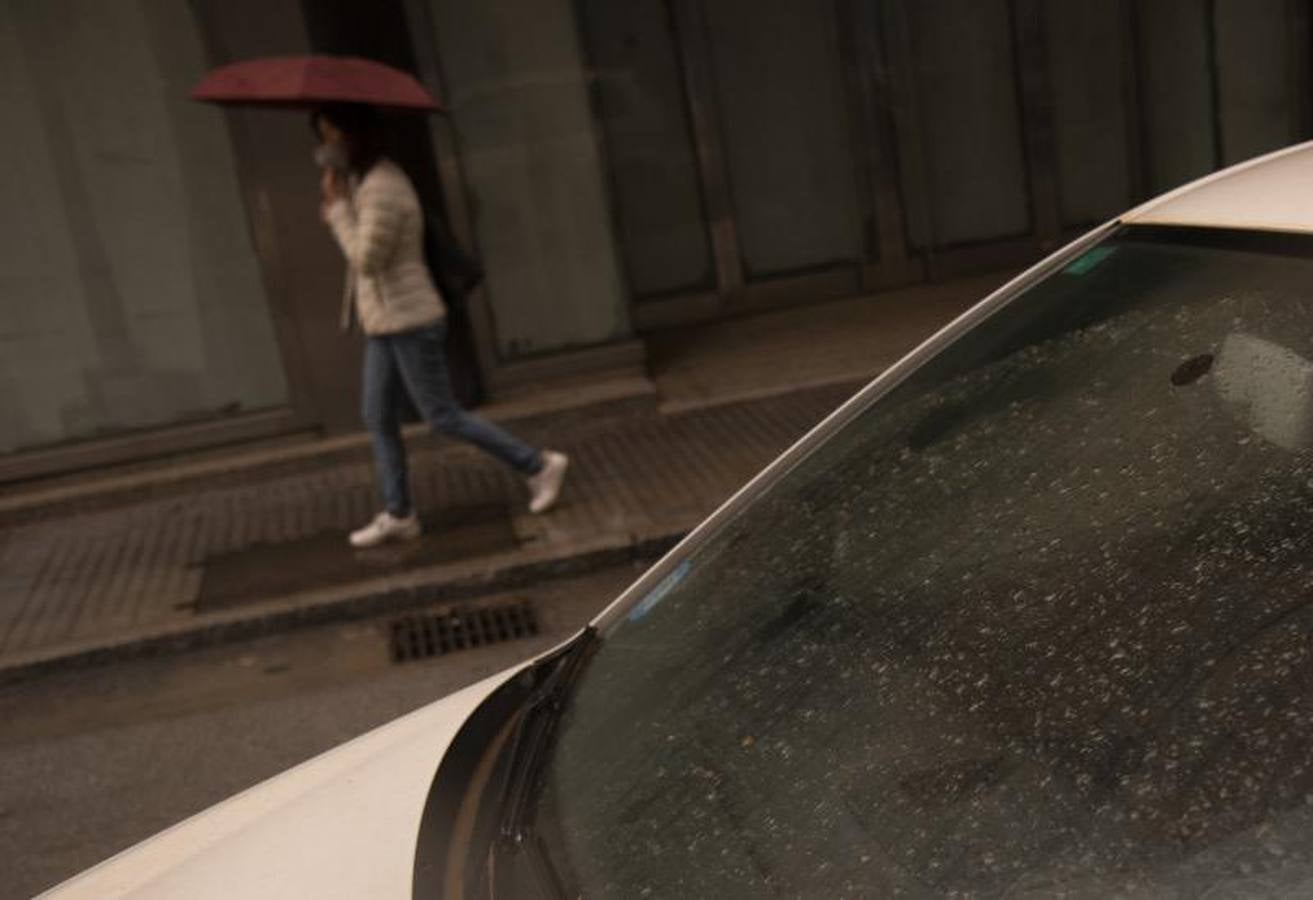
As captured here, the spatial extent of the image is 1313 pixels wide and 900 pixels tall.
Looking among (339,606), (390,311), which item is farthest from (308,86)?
(339,606)

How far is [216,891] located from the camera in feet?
7.07

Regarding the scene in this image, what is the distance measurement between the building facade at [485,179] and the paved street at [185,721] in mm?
2727

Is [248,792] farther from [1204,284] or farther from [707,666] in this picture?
[1204,284]

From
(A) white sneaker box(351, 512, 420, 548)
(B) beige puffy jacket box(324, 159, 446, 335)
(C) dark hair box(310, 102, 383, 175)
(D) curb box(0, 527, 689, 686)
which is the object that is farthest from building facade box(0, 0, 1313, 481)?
(D) curb box(0, 527, 689, 686)

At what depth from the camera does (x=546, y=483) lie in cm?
759

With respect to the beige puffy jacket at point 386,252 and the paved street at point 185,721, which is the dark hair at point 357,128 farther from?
the paved street at point 185,721

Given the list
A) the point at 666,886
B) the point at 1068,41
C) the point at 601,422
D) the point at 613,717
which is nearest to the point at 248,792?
the point at 613,717

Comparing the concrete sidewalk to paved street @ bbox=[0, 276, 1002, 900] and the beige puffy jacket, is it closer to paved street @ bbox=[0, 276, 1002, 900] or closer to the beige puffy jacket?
paved street @ bbox=[0, 276, 1002, 900]

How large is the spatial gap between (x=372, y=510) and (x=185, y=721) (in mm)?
2252

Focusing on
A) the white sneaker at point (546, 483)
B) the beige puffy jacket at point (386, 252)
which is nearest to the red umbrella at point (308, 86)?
the beige puffy jacket at point (386, 252)

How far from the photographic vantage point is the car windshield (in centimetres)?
163

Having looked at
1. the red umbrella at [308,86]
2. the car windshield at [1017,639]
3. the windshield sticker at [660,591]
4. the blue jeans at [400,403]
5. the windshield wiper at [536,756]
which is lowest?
the blue jeans at [400,403]

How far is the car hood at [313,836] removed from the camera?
2.13 metres

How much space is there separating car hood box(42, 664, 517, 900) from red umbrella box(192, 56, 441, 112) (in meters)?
4.27
